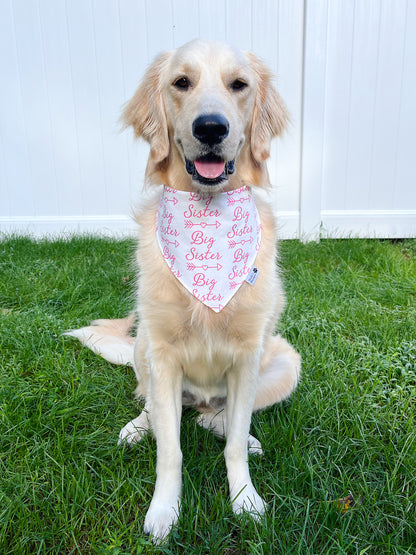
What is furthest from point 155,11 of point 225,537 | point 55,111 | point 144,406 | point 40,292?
point 225,537

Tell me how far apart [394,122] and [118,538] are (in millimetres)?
4606

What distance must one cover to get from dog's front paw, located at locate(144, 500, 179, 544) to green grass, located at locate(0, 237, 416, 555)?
0.11 feet

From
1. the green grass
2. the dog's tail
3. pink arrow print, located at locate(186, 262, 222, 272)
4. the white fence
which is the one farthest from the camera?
the white fence

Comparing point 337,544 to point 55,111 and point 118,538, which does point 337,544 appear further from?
point 55,111

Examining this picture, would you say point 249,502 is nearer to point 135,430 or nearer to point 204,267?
point 135,430

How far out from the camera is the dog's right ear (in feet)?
5.52

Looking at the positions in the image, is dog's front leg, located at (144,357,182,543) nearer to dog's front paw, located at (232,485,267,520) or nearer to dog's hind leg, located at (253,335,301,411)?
dog's front paw, located at (232,485,267,520)

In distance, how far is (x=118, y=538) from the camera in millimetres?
1229

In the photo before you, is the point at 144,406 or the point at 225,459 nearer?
the point at 225,459

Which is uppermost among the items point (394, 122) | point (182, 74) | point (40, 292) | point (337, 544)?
point (182, 74)

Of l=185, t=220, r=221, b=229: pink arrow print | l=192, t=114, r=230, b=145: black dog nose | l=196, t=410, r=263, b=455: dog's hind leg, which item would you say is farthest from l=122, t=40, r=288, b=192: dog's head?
l=196, t=410, r=263, b=455: dog's hind leg

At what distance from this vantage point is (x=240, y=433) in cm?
153

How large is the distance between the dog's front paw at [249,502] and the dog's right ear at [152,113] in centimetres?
128

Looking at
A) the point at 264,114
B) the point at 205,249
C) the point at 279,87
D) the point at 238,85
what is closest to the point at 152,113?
the point at 238,85
